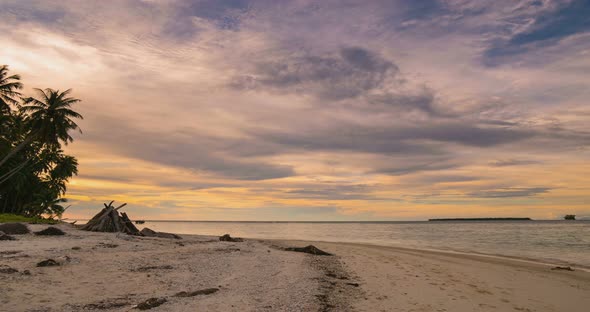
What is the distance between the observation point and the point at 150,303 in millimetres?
9570

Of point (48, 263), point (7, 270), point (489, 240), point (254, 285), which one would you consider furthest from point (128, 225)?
point (489, 240)

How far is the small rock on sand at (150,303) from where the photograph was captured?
9375 millimetres

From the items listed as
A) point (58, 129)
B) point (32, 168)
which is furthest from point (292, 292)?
point (32, 168)

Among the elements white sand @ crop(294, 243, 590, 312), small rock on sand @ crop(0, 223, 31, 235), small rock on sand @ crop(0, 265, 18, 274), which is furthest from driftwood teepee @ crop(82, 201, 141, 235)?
white sand @ crop(294, 243, 590, 312)

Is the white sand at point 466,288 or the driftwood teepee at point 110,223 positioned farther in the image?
the driftwood teepee at point 110,223

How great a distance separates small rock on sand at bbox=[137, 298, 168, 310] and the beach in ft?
0.27

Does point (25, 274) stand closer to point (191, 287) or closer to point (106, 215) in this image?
point (191, 287)

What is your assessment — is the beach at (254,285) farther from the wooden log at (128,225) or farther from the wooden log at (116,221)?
the wooden log at (128,225)

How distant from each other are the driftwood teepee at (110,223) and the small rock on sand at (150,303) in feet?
82.0

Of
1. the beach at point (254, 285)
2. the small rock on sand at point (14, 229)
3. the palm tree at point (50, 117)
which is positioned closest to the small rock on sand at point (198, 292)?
the beach at point (254, 285)

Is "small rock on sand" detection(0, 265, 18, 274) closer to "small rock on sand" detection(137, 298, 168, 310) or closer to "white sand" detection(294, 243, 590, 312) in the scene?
"small rock on sand" detection(137, 298, 168, 310)

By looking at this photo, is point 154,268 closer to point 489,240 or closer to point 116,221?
point 116,221

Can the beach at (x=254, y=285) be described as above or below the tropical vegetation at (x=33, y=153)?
below

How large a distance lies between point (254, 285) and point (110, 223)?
2455cm
